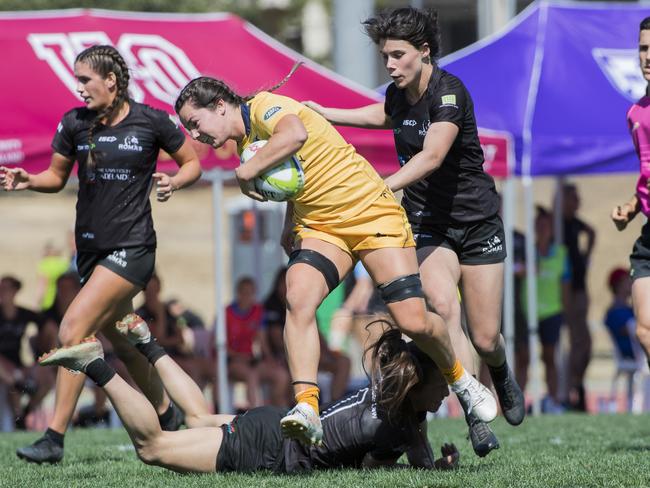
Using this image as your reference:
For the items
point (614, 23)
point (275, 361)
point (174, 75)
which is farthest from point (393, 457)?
point (614, 23)

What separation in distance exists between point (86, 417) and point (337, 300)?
11.6 ft

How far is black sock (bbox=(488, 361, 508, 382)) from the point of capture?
21.7 feet

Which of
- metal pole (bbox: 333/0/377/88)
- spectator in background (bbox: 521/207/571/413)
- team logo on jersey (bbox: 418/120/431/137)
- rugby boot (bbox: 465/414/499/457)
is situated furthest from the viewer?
metal pole (bbox: 333/0/377/88)

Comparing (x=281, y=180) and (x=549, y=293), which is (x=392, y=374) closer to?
(x=281, y=180)

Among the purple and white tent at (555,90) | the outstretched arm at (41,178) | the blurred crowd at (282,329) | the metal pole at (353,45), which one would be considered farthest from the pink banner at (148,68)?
the metal pole at (353,45)

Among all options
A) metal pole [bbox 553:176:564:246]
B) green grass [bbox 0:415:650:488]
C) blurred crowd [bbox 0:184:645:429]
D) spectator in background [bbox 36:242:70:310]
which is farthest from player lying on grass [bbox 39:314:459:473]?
spectator in background [bbox 36:242:70:310]

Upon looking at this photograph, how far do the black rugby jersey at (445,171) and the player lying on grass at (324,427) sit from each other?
90cm

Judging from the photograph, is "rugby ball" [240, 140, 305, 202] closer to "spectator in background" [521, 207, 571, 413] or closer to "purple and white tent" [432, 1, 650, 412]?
"purple and white tent" [432, 1, 650, 412]

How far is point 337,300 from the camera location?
13.9 m

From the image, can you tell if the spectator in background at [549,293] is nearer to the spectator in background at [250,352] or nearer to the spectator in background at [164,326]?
the spectator in background at [250,352]

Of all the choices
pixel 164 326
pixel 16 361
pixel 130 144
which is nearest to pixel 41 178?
pixel 130 144

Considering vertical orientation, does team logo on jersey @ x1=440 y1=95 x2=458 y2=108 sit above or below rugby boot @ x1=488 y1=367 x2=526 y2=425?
above

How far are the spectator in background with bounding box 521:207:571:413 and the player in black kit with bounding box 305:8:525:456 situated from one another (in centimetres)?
621

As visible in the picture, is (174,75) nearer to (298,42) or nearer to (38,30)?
(38,30)
